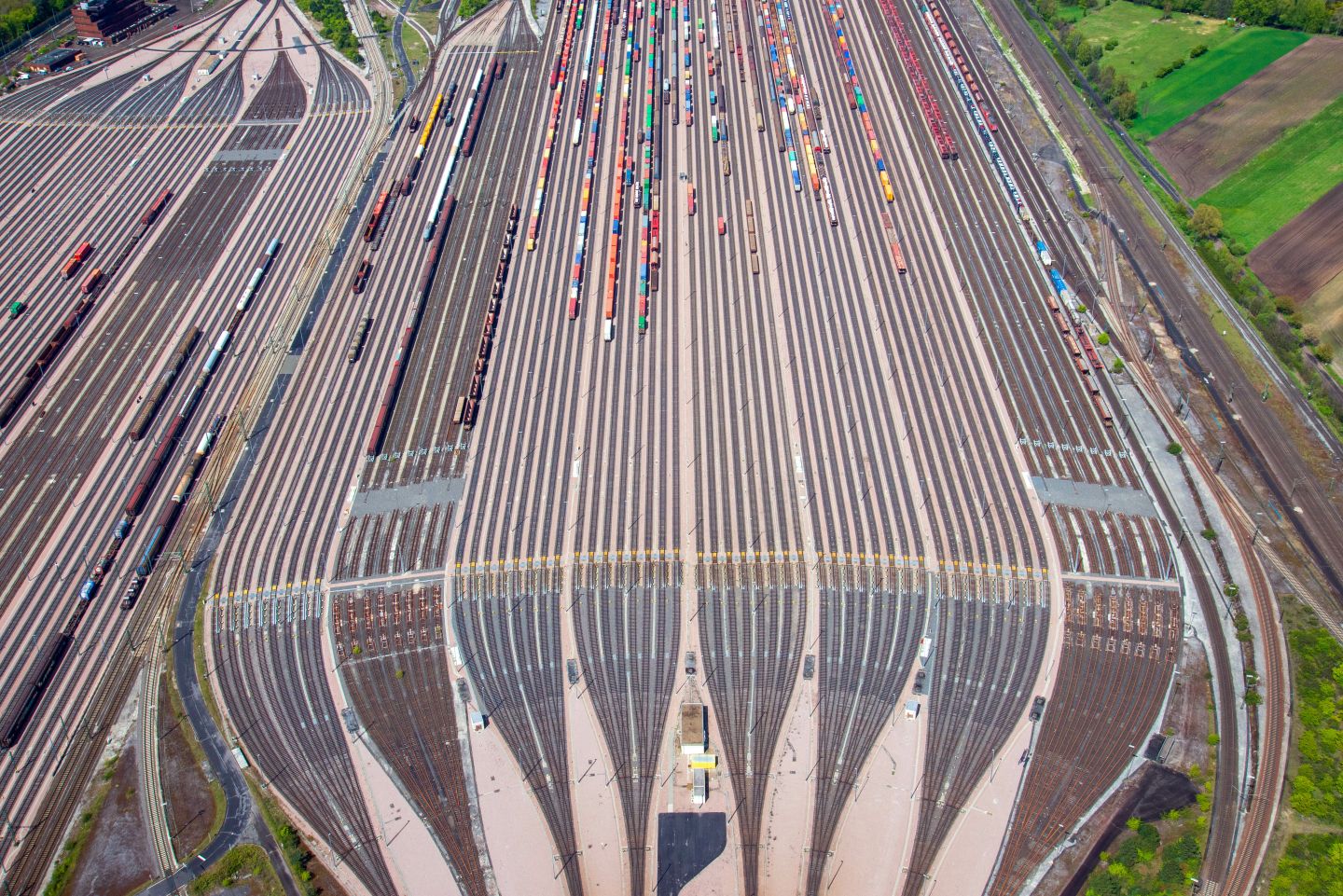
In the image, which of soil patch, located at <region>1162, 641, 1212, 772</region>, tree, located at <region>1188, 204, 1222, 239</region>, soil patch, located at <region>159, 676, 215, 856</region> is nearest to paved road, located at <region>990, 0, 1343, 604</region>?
tree, located at <region>1188, 204, 1222, 239</region>

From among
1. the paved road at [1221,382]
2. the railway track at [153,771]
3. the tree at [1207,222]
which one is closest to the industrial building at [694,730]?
the paved road at [1221,382]

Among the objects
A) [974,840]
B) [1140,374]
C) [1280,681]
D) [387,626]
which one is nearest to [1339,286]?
[1140,374]

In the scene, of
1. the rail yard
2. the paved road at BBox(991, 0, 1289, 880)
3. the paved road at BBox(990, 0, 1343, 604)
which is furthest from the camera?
the paved road at BBox(990, 0, 1343, 604)

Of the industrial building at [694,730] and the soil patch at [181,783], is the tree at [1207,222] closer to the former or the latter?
the industrial building at [694,730]

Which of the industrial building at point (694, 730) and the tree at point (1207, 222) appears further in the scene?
the tree at point (1207, 222)

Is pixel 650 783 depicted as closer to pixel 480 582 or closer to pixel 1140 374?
pixel 480 582

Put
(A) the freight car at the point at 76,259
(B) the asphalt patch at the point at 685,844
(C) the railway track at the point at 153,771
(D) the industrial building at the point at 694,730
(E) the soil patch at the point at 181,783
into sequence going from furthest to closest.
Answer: (A) the freight car at the point at 76,259 < (D) the industrial building at the point at 694,730 < (E) the soil patch at the point at 181,783 < (C) the railway track at the point at 153,771 < (B) the asphalt patch at the point at 685,844

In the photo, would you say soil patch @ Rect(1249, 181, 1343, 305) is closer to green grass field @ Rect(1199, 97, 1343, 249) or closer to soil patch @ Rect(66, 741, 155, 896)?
green grass field @ Rect(1199, 97, 1343, 249)
